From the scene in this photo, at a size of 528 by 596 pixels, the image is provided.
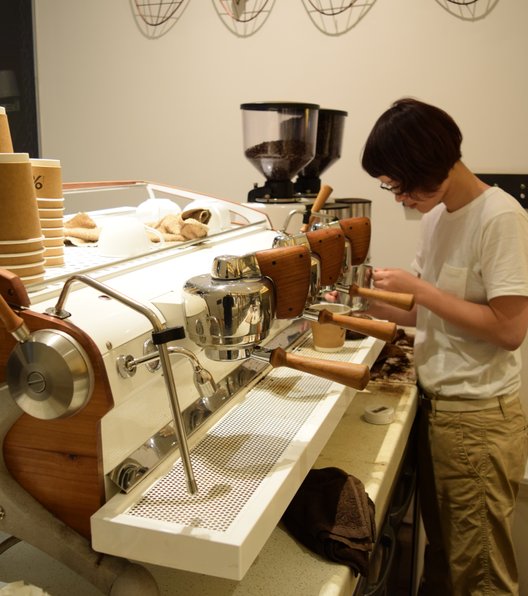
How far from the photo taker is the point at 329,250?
116 cm

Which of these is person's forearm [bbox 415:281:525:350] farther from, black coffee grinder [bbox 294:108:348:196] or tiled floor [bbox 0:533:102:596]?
tiled floor [bbox 0:533:102:596]

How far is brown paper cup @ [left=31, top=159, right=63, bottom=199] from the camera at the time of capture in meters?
1.00

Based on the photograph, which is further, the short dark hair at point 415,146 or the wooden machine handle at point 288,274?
the short dark hair at point 415,146

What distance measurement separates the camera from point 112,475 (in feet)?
2.71

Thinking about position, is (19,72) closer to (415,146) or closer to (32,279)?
(415,146)

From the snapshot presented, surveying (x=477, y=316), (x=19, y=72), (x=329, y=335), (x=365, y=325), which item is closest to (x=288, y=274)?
(x=365, y=325)

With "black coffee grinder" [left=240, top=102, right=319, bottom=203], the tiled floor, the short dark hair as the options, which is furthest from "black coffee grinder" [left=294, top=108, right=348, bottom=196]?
the tiled floor

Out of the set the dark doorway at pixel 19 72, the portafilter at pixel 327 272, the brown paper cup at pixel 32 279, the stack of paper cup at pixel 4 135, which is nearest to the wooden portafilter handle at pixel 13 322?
the brown paper cup at pixel 32 279

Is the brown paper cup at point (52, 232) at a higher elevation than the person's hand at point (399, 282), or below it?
higher

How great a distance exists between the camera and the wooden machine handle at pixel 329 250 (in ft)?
3.72

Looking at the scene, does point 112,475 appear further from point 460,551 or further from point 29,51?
point 29,51

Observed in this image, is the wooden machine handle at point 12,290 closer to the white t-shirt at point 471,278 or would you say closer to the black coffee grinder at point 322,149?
the white t-shirt at point 471,278

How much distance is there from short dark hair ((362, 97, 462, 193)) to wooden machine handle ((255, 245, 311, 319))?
1.84 ft

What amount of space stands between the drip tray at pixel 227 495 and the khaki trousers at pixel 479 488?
0.53 m
